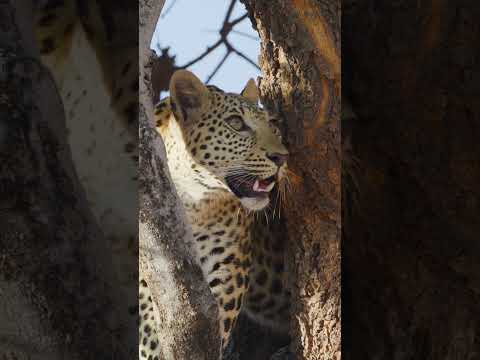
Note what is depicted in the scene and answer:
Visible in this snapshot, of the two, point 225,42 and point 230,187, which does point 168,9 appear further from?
point 230,187

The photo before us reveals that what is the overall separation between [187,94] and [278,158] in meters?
0.21

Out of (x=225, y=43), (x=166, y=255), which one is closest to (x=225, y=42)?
(x=225, y=43)

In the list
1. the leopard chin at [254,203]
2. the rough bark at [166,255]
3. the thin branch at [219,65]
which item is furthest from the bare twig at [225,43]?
the leopard chin at [254,203]

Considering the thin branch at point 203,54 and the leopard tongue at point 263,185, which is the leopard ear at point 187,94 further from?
the leopard tongue at point 263,185

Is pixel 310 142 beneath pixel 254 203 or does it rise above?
above

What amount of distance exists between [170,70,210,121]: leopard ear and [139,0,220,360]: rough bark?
0.22 ft

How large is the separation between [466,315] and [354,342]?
0.76ft

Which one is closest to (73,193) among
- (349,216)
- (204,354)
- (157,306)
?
(157,306)

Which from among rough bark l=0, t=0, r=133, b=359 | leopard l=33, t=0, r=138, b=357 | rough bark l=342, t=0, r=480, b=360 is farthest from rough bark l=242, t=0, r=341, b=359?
rough bark l=0, t=0, r=133, b=359

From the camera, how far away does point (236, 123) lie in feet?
4.62

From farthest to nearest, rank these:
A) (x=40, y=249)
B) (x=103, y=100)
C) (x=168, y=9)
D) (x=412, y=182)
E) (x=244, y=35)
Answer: (x=412, y=182), (x=244, y=35), (x=168, y=9), (x=103, y=100), (x=40, y=249)

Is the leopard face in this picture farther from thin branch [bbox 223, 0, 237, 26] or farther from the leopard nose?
thin branch [bbox 223, 0, 237, 26]

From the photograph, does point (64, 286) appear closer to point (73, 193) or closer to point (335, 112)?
point (73, 193)

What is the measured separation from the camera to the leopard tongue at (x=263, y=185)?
1.42 m
